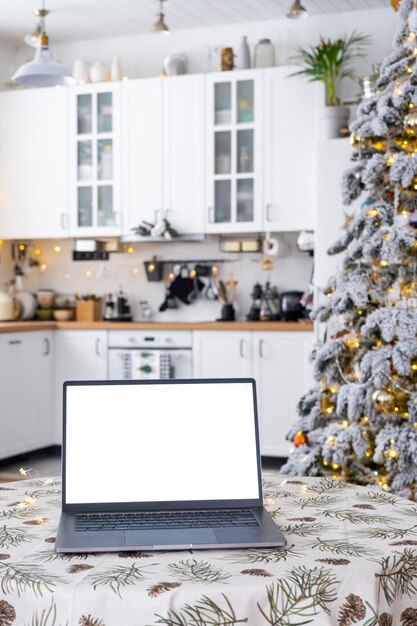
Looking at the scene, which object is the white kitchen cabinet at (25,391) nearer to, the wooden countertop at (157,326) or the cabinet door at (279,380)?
the wooden countertop at (157,326)

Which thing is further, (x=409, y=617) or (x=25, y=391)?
(x=25, y=391)

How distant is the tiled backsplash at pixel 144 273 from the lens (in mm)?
5832

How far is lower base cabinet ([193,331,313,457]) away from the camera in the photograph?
5336 mm

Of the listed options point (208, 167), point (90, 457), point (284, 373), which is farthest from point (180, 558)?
point (208, 167)

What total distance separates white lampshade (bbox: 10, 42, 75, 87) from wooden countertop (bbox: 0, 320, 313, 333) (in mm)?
1506

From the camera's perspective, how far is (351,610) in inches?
45.0

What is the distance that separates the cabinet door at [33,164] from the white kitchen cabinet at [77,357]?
2.42 feet

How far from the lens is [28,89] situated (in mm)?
6156

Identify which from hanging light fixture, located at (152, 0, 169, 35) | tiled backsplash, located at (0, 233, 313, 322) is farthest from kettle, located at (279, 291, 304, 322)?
hanging light fixture, located at (152, 0, 169, 35)

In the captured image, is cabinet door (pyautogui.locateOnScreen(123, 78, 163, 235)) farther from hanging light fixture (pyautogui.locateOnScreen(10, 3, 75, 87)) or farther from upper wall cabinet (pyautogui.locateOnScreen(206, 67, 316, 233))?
hanging light fixture (pyautogui.locateOnScreen(10, 3, 75, 87))

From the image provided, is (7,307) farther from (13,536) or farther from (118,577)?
(118,577)

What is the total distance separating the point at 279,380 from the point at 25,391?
5.30 ft

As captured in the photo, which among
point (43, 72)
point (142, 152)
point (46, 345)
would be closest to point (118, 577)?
point (43, 72)

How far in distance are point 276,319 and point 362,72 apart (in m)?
1.66
